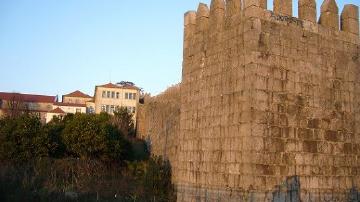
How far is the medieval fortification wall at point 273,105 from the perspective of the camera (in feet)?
23.7

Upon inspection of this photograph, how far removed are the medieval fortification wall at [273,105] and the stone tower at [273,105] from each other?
0.07ft

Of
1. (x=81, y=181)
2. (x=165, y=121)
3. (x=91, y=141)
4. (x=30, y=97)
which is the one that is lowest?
(x=81, y=181)

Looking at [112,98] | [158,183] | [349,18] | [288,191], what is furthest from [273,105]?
[112,98]

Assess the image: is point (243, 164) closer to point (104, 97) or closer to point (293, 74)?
point (293, 74)

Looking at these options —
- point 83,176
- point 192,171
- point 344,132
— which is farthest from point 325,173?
point 83,176

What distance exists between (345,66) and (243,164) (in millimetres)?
3621

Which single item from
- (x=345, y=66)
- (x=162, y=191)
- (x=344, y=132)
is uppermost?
(x=345, y=66)

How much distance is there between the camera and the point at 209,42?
8914 millimetres

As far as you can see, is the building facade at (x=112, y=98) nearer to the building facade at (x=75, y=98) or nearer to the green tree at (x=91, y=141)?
the building facade at (x=75, y=98)

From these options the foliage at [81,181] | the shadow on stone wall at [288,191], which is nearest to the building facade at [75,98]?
the foliage at [81,181]

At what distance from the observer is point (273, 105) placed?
736 cm

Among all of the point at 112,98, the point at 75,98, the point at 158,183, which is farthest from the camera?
the point at 75,98

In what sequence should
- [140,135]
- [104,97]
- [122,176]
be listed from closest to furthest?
[122,176]
[140,135]
[104,97]

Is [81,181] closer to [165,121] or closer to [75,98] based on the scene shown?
[165,121]
